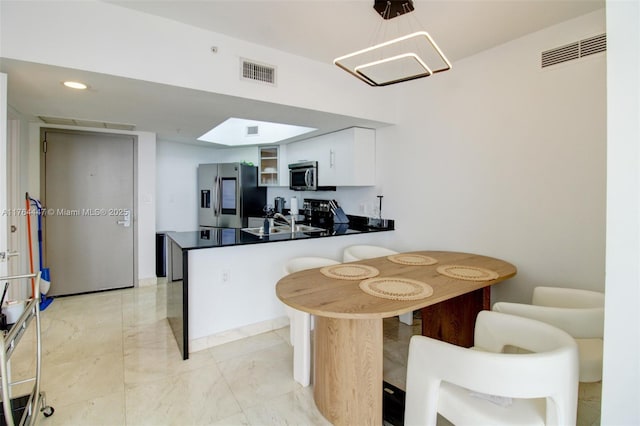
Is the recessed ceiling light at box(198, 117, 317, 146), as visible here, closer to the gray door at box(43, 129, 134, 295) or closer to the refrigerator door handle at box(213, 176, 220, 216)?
the refrigerator door handle at box(213, 176, 220, 216)

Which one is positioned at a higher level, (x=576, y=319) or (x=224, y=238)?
(x=224, y=238)

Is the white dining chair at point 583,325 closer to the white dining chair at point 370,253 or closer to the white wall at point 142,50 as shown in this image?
the white dining chair at point 370,253

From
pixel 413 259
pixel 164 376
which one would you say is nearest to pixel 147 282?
pixel 164 376

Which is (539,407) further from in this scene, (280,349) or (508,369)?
(280,349)

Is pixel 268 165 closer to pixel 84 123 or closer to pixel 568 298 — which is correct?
pixel 84 123

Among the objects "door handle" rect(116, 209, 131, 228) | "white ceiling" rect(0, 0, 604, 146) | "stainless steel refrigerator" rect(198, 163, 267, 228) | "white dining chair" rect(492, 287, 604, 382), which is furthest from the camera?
"stainless steel refrigerator" rect(198, 163, 267, 228)

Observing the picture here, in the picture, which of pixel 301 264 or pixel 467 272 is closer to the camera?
pixel 467 272

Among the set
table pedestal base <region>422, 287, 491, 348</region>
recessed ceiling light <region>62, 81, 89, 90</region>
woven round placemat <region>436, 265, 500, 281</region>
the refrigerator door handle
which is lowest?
table pedestal base <region>422, 287, 491, 348</region>

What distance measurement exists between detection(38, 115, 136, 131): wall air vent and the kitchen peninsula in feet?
6.24

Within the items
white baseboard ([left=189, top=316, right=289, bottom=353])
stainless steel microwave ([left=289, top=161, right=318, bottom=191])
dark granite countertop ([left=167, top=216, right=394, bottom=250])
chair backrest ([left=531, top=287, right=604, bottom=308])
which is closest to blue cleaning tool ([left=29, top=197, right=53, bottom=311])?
dark granite countertop ([left=167, top=216, right=394, bottom=250])

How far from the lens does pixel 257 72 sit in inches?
101

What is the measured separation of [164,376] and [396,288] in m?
1.80

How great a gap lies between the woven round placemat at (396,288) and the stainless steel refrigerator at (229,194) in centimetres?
366

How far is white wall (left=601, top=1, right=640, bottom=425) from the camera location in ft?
2.28
